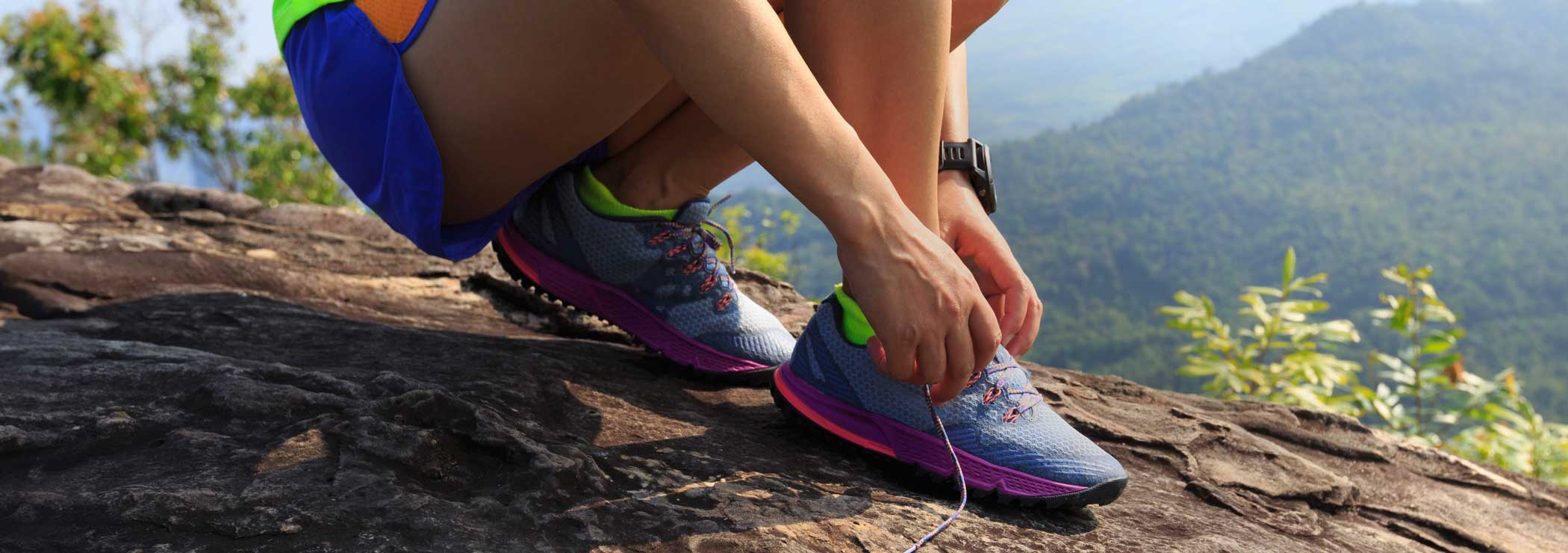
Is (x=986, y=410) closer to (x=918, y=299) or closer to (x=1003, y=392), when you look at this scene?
(x=1003, y=392)

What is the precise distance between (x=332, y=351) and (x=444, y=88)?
490 millimetres

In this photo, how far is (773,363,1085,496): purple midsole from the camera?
3.94 feet

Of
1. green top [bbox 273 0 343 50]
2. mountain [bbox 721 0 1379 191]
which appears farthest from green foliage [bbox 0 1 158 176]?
mountain [bbox 721 0 1379 191]

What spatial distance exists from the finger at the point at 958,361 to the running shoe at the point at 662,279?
496mm

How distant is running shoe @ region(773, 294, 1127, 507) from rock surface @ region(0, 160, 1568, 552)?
41mm

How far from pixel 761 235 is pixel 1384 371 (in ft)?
13.2

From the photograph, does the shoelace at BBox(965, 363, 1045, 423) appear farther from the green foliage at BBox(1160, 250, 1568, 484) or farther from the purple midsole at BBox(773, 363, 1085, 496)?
the green foliage at BBox(1160, 250, 1568, 484)

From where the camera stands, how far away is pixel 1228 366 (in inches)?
132

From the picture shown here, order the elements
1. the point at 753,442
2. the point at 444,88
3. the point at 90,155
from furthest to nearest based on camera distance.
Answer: the point at 90,155, the point at 753,442, the point at 444,88

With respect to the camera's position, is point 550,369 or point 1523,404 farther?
point 1523,404

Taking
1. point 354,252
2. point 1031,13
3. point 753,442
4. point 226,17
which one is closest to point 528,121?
point 753,442

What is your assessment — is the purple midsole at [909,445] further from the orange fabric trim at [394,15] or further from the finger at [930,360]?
the orange fabric trim at [394,15]

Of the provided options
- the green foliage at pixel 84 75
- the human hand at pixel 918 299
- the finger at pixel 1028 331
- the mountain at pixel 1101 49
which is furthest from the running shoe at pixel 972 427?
the mountain at pixel 1101 49

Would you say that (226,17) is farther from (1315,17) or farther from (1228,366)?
(1315,17)
